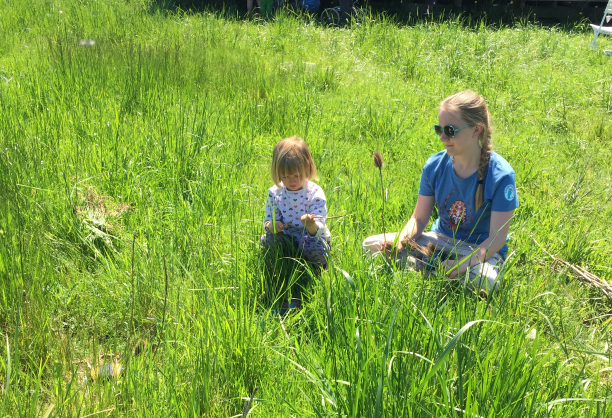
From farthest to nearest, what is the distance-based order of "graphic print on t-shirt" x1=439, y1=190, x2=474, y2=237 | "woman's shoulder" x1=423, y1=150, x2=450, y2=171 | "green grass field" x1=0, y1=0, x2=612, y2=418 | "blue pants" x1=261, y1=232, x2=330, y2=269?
"woman's shoulder" x1=423, y1=150, x2=450, y2=171, "graphic print on t-shirt" x1=439, y1=190, x2=474, y2=237, "blue pants" x1=261, y1=232, x2=330, y2=269, "green grass field" x1=0, y1=0, x2=612, y2=418

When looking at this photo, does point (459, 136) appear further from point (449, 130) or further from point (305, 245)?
point (305, 245)

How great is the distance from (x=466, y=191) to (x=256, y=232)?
1.19 m

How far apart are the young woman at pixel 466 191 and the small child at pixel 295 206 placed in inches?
11.9

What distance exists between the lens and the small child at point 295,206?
262cm

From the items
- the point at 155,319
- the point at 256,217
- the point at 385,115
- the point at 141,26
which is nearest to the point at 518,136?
the point at 385,115

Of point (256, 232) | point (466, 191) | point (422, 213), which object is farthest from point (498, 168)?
point (256, 232)

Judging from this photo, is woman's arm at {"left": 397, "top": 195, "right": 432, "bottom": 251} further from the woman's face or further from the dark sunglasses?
the dark sunglasses

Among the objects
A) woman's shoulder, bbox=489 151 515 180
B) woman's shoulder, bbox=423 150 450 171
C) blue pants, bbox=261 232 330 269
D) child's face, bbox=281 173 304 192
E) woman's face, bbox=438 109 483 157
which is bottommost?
blue pants, bbox=261 232 330 269

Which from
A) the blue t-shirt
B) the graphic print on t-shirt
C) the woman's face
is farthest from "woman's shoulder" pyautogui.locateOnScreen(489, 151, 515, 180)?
the graphic print on t-shirt

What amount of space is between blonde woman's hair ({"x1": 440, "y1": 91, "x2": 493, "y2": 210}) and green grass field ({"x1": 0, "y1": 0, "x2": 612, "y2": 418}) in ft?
1.74

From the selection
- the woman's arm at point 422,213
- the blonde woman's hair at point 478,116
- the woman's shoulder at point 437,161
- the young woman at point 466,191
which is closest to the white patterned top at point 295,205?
the young woman at point 466,191

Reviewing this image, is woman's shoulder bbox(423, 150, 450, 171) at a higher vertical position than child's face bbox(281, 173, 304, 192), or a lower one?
higher

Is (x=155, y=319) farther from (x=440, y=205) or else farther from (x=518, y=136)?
(x=518, y=136)

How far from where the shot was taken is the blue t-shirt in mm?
2600
